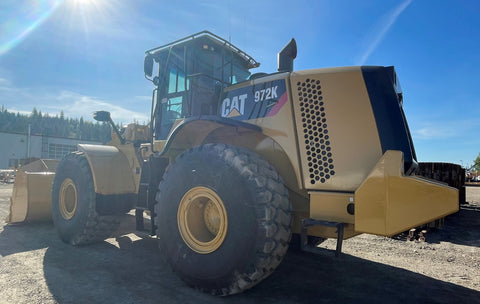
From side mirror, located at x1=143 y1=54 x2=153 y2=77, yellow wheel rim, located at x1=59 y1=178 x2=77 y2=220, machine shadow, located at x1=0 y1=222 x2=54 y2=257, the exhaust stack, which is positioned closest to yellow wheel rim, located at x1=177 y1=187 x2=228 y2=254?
the exhaust stack

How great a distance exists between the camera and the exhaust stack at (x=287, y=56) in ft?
11.5

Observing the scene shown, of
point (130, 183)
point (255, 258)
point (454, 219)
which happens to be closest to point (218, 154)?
point (255, 258)

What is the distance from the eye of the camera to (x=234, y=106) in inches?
144

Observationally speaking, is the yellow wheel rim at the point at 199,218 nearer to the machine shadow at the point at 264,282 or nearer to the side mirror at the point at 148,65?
the machine shadow at the point at 264,282

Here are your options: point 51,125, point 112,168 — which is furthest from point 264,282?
point 51,125

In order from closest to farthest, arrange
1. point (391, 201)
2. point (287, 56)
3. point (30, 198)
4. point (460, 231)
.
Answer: point (391, 201) < point (287, 56) < point (30, 198) < point (460, 231)

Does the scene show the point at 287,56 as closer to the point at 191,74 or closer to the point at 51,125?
the point at 191,74

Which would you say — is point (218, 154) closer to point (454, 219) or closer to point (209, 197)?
point (209, 197)

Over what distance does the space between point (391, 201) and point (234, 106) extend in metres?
1.99

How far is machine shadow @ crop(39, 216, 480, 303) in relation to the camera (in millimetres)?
2977

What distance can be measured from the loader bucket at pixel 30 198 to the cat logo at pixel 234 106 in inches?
189

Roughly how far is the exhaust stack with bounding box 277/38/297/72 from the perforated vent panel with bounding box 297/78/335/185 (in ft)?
1.85

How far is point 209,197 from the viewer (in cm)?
304

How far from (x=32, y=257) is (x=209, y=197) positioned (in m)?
2.91
